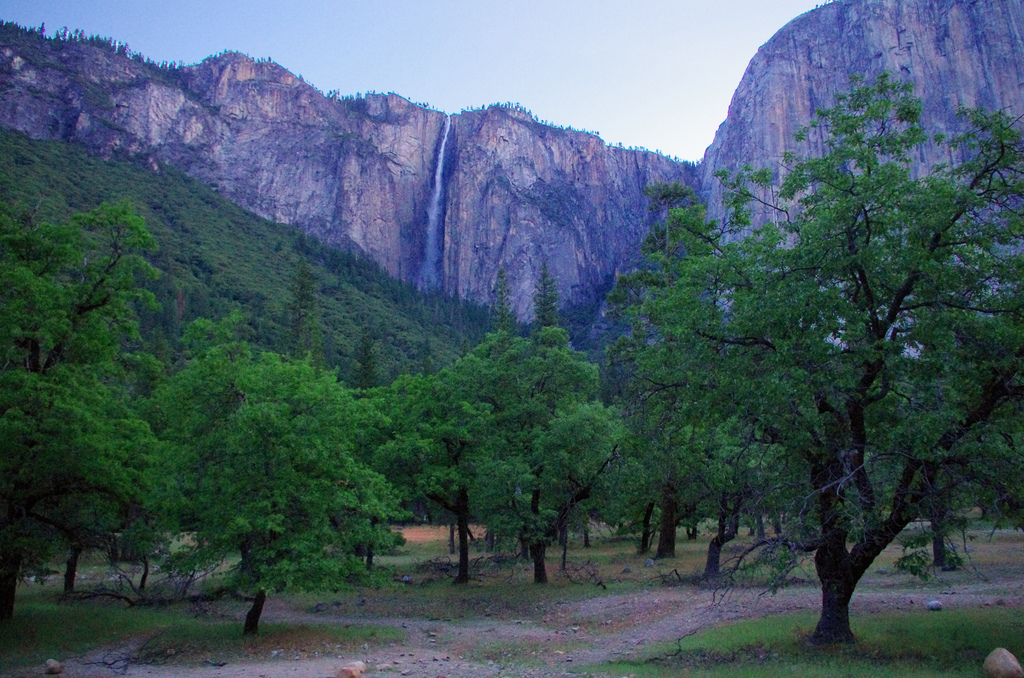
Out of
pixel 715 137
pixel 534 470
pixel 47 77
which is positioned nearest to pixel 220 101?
pixel 47 77

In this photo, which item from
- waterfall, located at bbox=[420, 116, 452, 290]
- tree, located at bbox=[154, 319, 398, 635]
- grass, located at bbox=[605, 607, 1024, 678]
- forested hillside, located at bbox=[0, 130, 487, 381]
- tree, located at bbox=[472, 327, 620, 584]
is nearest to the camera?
grass, located at bbox=[605, 607, 1024, 678]

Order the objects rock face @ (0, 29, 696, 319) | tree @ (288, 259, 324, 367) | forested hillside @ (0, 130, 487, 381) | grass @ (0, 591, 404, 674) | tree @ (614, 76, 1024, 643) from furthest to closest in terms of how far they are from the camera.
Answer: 1. rock face @ (0, 29, 696, 319)
2. forested hillside @ (0, 130, 487, 381)
3. tree @ (288, 259, 324, 367)
4. grass @ (0, 591, 404, 674)
5. tree @ (614, 76, 1024, 643)

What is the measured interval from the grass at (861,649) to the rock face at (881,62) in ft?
296

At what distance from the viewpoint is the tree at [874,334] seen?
9781 millimetres

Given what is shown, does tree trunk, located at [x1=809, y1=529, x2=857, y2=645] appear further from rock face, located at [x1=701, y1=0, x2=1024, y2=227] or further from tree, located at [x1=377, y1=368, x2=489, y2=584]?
rock face, located at [x1=701, y1=0, x2=1024, y2=227]

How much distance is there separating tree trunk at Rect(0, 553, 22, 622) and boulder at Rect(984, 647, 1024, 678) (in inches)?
729

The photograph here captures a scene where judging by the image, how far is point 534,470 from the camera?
22.7m

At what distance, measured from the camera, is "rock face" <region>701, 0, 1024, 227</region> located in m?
106

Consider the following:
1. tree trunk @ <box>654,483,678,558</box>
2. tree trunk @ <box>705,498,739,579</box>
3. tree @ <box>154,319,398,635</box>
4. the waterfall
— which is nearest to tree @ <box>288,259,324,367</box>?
tree trunk @ <box>654,483,678,558</box>

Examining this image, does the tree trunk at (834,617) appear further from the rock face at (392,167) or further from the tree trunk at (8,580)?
the rock face at (392,167)

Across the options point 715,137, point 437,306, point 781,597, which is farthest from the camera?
point 715,137

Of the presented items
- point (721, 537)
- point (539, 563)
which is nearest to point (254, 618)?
point (539, 563)

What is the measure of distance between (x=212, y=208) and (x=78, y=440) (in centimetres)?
11963

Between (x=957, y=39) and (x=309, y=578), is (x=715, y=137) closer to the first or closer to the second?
(x=957, y=39)
